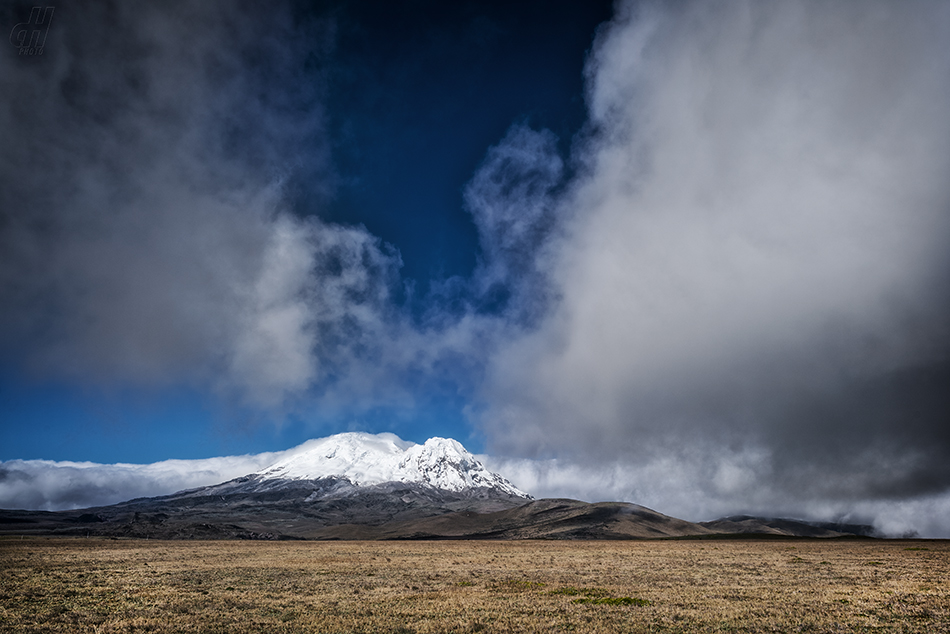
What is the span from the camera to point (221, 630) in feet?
68.5

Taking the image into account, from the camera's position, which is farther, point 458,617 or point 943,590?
point 943,590

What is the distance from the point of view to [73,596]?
2880 centimetres

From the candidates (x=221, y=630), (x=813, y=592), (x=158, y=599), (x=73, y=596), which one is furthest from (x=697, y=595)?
(x=73, y=596)

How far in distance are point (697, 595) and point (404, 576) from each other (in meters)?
23.5

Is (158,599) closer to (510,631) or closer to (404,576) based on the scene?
(404,576)

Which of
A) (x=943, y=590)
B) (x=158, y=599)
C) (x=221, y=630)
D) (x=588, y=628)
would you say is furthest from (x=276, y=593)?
(x=943, y=590)

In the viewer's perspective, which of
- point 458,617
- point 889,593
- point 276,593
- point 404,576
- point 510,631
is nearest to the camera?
point 510,631

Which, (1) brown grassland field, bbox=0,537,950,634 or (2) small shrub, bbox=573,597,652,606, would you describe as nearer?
(1) brown grassland field, bbox=0,537,950,634

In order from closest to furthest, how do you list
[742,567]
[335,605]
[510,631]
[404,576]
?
1. [510,631]
2. [335,605]
3. [404,576]
4. [742,567]

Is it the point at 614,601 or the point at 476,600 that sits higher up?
the point at 614,601

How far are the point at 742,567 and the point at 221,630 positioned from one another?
48.0m

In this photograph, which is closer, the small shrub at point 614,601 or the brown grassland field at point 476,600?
the brown grassland field at point 476,600

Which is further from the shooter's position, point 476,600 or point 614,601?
point 476,600

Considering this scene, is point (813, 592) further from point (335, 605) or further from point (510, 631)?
point (335, 605)
